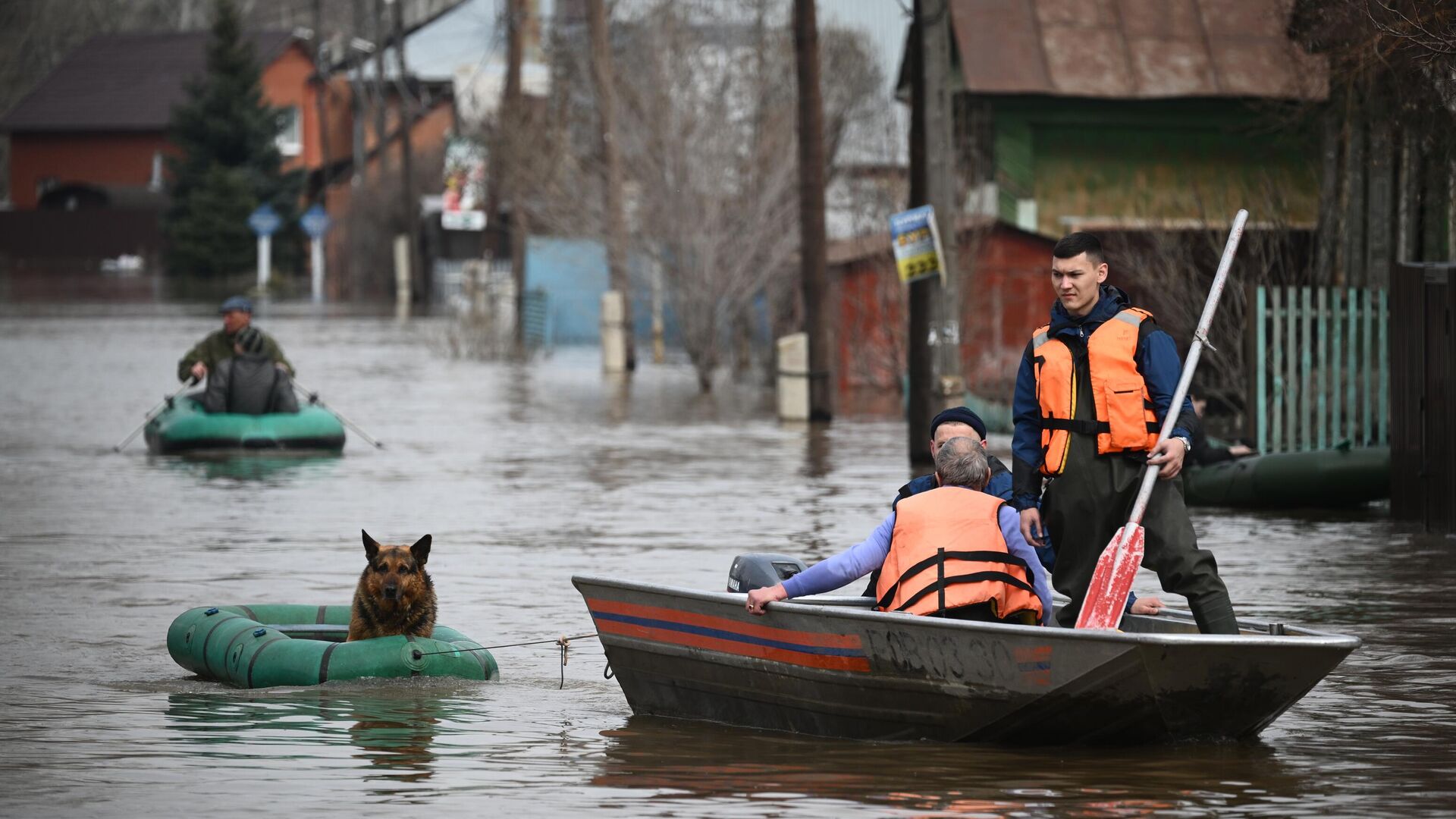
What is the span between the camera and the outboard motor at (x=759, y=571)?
10.4 m

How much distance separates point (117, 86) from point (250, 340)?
76883 mm

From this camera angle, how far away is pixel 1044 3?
33531 mm

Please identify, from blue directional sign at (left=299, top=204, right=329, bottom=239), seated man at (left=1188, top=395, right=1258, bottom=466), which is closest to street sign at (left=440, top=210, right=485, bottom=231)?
blue directional sign at (left=299, top=204, right=329, bottom=239)

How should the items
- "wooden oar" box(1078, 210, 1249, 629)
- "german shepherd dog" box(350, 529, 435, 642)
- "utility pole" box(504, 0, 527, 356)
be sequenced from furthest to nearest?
"utility pole" box(504, 0, 527, 356)
"german shepherd dog" box(350, 529, 435, 642)
"wooden oar" box(1078, 210, 1249, 629)

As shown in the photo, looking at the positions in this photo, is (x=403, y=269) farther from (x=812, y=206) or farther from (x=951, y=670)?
(x=951, y=670)

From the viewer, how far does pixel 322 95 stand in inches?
3465

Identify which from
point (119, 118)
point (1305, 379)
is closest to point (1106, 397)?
point (1305, 379)

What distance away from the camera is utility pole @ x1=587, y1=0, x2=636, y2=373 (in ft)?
121

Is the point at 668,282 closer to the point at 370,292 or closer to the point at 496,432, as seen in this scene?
the point at 496,432

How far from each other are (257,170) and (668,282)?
49350mm

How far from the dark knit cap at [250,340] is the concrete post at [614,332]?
48.0ft

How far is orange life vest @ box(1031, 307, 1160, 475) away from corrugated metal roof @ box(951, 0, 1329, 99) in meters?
23.3

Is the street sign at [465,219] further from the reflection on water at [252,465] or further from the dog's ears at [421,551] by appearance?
the dog's ears at [421,551]

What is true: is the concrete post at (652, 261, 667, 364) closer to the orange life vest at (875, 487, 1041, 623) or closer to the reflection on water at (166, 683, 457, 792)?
the reflection on water at (166, 683, 457, 792)
